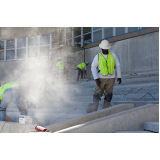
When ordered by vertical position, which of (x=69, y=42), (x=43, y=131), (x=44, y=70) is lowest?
(x=43, y=131)

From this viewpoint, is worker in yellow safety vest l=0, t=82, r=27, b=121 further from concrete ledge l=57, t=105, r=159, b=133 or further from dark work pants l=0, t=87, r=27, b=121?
concrete ledge l=57, t=105, r=159, b=133

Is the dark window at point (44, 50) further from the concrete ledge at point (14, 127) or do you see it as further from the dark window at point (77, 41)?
the concrete ledge at point (14, 127)

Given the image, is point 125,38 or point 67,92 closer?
point 67,92

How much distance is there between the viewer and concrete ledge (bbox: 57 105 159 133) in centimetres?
302

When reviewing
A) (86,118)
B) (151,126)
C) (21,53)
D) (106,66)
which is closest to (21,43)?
(21,53)

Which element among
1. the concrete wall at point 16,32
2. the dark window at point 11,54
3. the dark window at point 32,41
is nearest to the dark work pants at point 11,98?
the concrete wall at point 16,32

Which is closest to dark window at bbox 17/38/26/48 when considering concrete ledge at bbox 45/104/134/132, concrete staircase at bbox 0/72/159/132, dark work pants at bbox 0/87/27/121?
concrete staircase at bbox 0/72/159/132

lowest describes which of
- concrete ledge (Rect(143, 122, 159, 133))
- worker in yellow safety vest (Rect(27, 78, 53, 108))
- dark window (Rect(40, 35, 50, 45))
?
concrete ledge (Rect(143, 122, 159, 133))

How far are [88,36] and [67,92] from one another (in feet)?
23.9

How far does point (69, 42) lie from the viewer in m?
14.7

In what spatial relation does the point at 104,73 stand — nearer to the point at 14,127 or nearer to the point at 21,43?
the point at 14,127

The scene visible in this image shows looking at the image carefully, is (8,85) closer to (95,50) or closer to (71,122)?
(71,122)

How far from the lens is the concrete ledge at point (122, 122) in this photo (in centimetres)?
302

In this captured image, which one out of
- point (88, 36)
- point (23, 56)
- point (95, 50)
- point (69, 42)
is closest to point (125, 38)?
point (95, 50)
